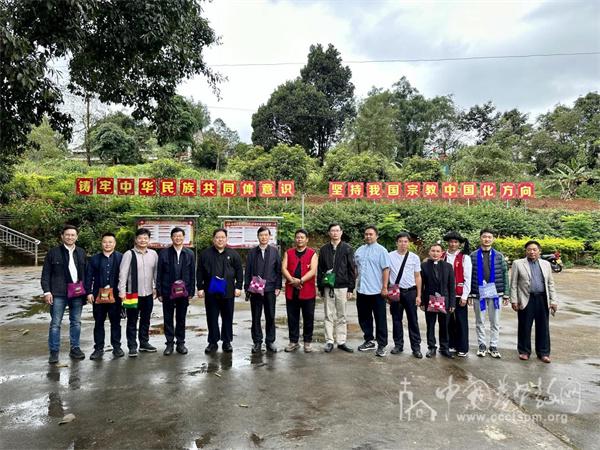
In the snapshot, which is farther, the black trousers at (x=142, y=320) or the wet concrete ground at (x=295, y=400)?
the black trousers at (x=142, y=320)

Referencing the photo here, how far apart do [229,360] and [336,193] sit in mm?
13506

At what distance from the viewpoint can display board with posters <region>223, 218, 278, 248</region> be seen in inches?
366

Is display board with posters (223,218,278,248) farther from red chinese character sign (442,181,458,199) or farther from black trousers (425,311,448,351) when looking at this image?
red chinese character sign (442,181,458,199)

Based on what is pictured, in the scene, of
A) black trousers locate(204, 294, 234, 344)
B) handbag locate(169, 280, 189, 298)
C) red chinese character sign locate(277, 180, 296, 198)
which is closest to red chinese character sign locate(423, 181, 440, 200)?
red chinese character sign locate(277, 180, 296, 198)

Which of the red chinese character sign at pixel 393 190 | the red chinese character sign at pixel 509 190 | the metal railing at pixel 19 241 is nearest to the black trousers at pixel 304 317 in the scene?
the metal railing at pixel 19 241

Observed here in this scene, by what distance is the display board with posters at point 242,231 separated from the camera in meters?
9.29

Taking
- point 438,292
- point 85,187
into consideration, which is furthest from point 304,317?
point 85,187

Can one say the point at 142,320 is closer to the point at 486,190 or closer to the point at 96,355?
the point at 96,355

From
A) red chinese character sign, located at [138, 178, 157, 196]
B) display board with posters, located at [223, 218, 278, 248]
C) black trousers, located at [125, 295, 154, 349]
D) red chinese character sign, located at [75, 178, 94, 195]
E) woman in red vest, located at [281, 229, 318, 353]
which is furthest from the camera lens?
red chinese character sign, located at [138, 178, 157, 196]

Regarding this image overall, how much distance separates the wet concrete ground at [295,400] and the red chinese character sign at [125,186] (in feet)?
34.8

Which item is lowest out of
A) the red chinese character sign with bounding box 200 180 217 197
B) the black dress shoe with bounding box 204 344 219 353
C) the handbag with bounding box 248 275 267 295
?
the black dress shoe with bounding box 204 344 219 353

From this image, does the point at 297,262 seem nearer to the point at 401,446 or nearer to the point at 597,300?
the point at 401,446

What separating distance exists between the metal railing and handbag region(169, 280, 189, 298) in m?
12.3

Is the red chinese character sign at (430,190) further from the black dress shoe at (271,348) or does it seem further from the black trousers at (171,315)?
the black trousers at (171,315)
